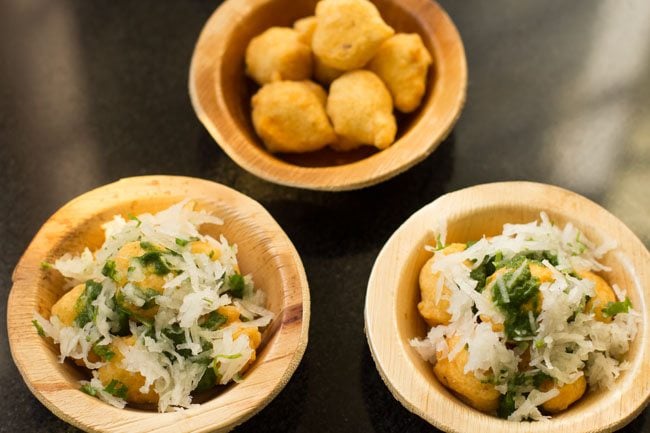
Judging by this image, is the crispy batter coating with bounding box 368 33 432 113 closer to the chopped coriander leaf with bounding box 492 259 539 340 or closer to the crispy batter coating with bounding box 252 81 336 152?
the crispy batter coating with bounding box 252 81 336 152

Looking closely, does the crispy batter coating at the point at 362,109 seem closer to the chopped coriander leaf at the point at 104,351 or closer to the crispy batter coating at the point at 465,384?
the crispy batter coating at the point at 465,384

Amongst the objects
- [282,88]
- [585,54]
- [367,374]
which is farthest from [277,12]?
[367,374]

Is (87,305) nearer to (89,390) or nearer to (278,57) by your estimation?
(89,390)

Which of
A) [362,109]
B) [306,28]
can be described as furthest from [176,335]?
[306,28]

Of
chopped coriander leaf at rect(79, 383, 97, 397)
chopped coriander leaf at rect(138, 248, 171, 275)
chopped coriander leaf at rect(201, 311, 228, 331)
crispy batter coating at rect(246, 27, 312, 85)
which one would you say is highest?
crispy batter coating at rect(246, 27, 312, 85)

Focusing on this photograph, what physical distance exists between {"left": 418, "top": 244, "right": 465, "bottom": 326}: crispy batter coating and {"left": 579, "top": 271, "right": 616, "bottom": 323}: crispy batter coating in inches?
9.6

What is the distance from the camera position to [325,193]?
1820mm

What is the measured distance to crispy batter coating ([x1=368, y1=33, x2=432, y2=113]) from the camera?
1808 millimetres

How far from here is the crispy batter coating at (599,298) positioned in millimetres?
1393

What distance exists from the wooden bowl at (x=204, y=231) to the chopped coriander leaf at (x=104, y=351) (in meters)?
0.06

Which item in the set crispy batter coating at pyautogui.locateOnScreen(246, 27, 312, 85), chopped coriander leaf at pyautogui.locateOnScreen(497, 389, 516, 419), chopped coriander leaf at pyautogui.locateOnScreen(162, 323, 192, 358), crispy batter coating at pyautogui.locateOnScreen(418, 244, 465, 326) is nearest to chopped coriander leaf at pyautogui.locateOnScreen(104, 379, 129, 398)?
chopped coriander leaf at pyautogui.locateOnScreen(162, 323, 192, 358)

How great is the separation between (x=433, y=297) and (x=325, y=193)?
1.57ft

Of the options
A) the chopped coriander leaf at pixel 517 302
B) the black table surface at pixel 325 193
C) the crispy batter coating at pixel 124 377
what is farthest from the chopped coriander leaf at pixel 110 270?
the chopped coriander leaf at pixel 517 302

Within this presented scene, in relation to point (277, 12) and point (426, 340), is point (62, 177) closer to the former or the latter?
point (277, 12)
